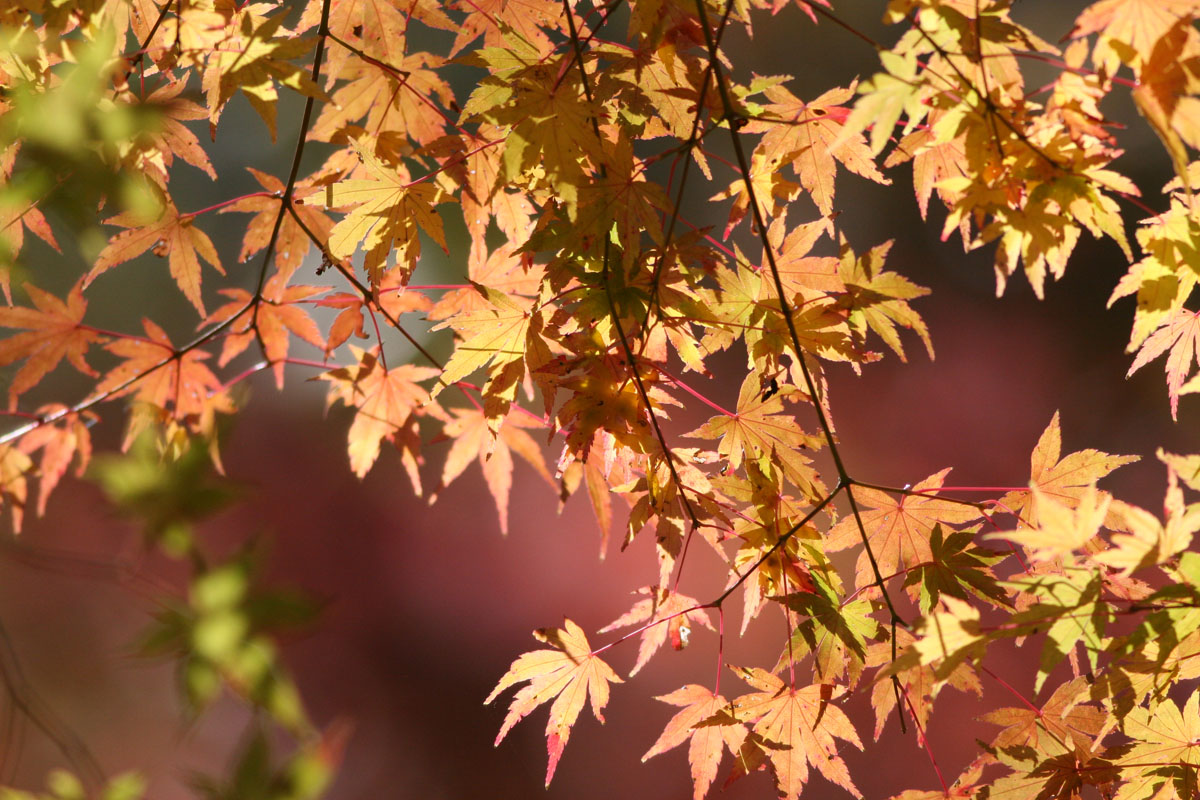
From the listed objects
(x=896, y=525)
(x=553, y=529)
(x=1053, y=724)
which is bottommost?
(x=553, y=529)

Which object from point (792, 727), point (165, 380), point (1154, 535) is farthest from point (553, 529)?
point (1154, 535)

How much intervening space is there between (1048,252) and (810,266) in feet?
0.82

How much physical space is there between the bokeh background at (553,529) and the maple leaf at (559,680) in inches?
59.1

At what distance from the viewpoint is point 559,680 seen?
0.84 m

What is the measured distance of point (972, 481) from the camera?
2328 mm

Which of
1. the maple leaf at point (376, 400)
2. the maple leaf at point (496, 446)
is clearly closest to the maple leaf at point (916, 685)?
the maple leaf at point (496, 446)

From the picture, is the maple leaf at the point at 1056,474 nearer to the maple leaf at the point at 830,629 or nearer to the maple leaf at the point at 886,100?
the maple leaf at the point at 830,629

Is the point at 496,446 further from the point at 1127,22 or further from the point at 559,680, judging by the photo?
the point at 1127,22

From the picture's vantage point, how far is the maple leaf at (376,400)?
1.01 metres

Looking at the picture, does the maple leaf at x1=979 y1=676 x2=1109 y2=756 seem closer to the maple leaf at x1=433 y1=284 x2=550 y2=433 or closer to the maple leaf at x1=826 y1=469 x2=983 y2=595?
the maple leaf at x1=826 y1=469 x2=983 y2=595

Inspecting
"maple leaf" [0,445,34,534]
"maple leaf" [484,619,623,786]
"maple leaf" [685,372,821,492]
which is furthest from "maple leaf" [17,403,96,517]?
"maple leaf" [685,372,821,492]

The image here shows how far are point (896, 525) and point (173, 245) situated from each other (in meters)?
0.93

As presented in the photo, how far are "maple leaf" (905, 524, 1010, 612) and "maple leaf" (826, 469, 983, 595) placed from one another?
0.05 meters

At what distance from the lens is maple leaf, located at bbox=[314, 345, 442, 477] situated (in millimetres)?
1008
